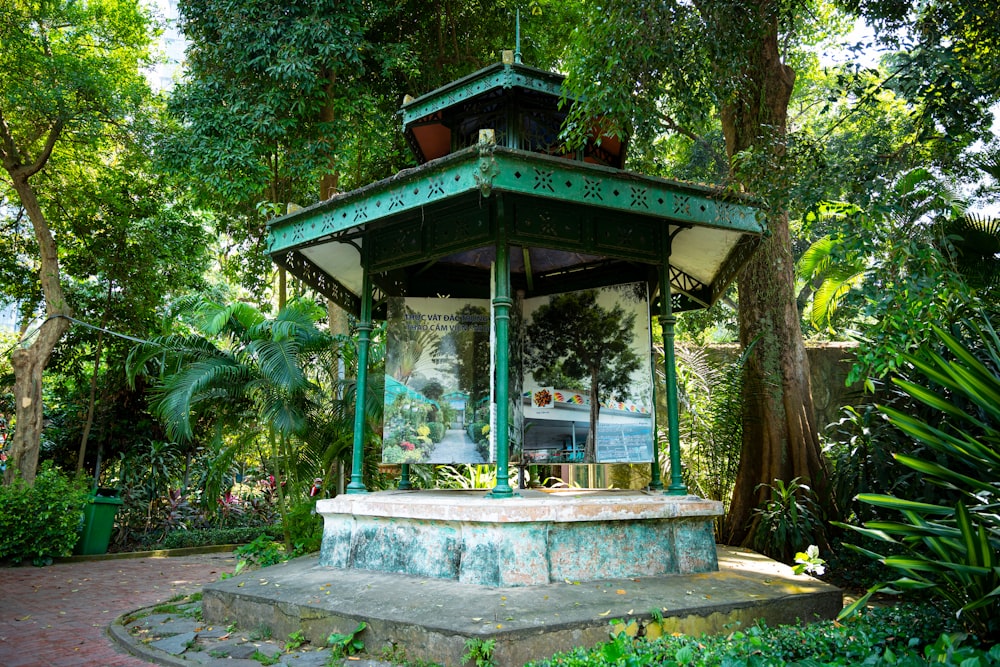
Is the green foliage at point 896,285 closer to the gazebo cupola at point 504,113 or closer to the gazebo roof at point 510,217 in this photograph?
the gazebo roof at point 510,217

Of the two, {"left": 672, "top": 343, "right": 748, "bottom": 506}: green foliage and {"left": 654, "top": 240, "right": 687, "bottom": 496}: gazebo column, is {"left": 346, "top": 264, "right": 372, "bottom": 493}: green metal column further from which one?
{"left": 672, "top": 343, "right": 748, "bottom": 506}: green foliage

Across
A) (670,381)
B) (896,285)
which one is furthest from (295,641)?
(896,285)

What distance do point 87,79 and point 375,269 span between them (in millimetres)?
8794

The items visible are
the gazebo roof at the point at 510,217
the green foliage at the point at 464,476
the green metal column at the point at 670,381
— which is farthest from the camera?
the green foliage at the point at 464,476

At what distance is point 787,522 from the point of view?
8656 mm

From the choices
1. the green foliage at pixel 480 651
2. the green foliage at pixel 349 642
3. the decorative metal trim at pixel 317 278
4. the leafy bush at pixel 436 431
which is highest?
the decorative metal trim at pixel 317 278

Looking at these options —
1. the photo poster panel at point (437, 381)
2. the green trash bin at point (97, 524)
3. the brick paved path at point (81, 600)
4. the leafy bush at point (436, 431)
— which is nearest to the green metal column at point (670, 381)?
the photo poster panel at point (437, 381)

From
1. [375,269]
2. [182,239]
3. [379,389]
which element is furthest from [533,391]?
[182,239]

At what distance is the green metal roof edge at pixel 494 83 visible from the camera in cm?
757

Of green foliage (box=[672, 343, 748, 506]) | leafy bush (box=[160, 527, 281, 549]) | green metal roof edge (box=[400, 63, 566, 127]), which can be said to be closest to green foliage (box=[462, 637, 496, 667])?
green metal roof edge (box=[400, 63, 566, 127])

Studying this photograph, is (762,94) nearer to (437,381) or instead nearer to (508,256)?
(508,256)

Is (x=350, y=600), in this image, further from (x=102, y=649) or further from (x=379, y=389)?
(x=379, y=389)

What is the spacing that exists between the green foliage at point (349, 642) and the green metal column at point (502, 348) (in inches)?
67.4

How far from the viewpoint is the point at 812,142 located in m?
7.04
